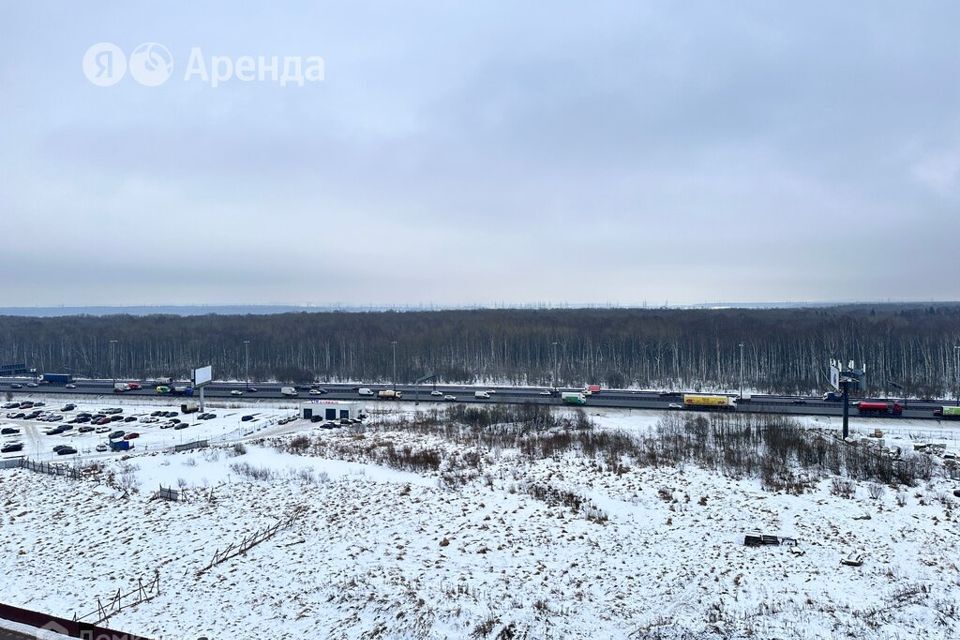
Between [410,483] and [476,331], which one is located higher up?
[476,331]

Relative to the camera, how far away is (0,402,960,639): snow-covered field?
15484 millimetres

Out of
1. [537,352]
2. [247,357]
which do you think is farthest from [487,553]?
[247,357]

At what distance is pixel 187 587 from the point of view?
17797mm

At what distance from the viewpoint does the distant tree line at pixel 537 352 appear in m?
73.9

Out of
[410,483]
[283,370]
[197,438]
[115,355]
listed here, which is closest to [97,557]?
[410,483]

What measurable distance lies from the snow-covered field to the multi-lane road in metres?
26.3

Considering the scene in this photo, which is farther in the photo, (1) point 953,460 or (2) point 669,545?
(1) point 953,460

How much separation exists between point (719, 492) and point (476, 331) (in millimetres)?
70492

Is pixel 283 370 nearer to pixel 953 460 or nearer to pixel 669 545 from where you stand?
pixel 669 545

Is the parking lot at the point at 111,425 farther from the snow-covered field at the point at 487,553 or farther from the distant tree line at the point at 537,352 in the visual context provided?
the distant tree line at the point at 537,352

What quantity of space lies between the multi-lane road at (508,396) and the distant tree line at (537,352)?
655cm
